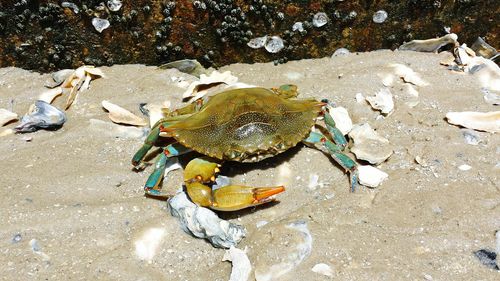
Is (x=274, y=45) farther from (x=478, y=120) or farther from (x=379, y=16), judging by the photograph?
(x=478, y=120)

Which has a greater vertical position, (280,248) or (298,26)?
(298,26)

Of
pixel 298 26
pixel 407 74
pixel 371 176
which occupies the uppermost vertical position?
pixel 298 26

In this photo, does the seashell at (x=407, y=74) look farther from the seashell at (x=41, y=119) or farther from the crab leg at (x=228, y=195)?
the seashell at (x=41, y=119)

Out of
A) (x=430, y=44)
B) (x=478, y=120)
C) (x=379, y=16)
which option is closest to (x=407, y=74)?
(x=430, y=44)

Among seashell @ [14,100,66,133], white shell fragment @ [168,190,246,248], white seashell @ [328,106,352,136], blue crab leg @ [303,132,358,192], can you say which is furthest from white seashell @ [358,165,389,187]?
seashell @ [14,100,66,133]

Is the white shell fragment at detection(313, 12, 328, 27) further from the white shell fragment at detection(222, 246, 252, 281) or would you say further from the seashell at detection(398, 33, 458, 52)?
the white shell fragment at detection(222, 246, 252, 281)

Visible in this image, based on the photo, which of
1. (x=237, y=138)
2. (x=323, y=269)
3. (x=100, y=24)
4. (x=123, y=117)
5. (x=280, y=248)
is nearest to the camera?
(x=323, y=269)

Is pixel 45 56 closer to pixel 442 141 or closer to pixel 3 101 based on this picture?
pixel 3 101

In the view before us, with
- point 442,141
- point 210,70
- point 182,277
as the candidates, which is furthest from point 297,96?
point 182,277
